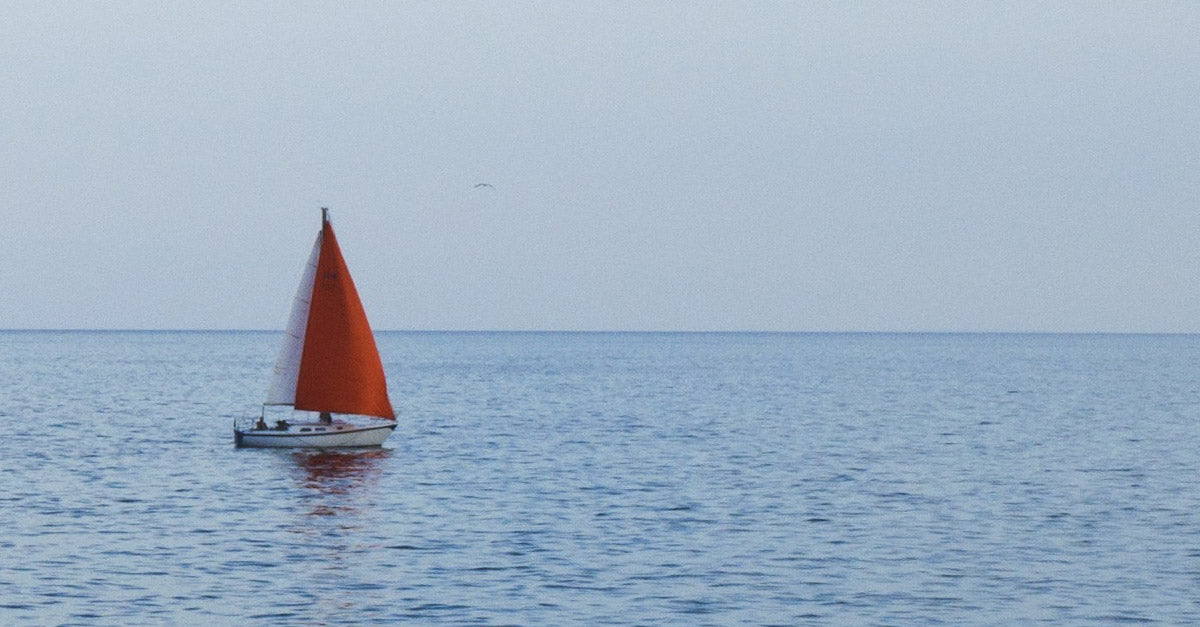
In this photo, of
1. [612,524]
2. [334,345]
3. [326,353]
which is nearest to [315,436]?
[326,353]

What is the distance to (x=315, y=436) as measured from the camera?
56.9m

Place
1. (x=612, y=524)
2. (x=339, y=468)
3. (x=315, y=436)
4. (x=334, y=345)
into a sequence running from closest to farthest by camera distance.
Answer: (x=612, y=524) → (x=339, y=468) → (x=334, y=345) → (x=315, y=436)

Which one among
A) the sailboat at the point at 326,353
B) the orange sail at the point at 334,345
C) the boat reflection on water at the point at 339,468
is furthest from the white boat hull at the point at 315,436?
the orange sail at the point at 334,345

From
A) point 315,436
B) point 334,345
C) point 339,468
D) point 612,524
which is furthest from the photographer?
point 315,436

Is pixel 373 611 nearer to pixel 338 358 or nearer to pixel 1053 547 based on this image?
pixel 1053 547

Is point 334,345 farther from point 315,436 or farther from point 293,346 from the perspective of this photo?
point 315,436

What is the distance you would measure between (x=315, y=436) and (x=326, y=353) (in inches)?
123

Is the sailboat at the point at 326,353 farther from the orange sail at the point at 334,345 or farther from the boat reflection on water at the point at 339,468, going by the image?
the boat reflection on water at the point at 339,468

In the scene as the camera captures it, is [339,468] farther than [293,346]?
No

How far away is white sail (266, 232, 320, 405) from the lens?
56.0 metres

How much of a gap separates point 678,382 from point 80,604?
128m

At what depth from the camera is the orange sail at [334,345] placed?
55.7 m

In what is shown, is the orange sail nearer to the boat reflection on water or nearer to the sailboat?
the sailboat

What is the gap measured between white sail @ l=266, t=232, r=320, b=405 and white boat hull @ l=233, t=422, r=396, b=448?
1.37 metres
